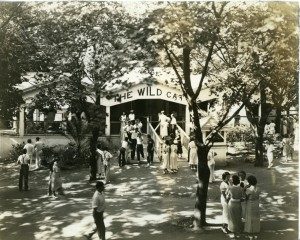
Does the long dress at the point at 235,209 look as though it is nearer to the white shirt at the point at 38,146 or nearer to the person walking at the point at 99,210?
the person walking at the point at 99,210

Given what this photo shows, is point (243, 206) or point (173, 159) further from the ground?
point (173, 159)

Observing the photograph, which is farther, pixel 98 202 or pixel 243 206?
pixel 243 206

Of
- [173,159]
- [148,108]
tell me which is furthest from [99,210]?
[148,108]

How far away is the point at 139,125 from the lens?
21.0 metres

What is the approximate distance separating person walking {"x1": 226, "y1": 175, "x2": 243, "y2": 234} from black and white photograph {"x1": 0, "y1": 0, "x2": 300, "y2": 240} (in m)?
0.03

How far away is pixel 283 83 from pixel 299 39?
442cm

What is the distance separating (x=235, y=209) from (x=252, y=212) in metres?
0.43

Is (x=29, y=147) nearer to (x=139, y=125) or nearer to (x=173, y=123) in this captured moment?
(x=139, y=125)

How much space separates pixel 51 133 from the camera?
71.8ft

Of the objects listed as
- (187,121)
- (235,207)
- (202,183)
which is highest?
(187,121)

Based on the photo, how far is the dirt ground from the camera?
12.2 meters

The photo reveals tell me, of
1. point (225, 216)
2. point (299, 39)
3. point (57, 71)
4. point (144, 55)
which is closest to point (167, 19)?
point (144, 55)

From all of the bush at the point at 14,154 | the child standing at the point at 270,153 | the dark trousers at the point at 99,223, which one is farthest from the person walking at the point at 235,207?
the bush at the point at 14,154

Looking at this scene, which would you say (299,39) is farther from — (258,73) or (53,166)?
(53,166)
